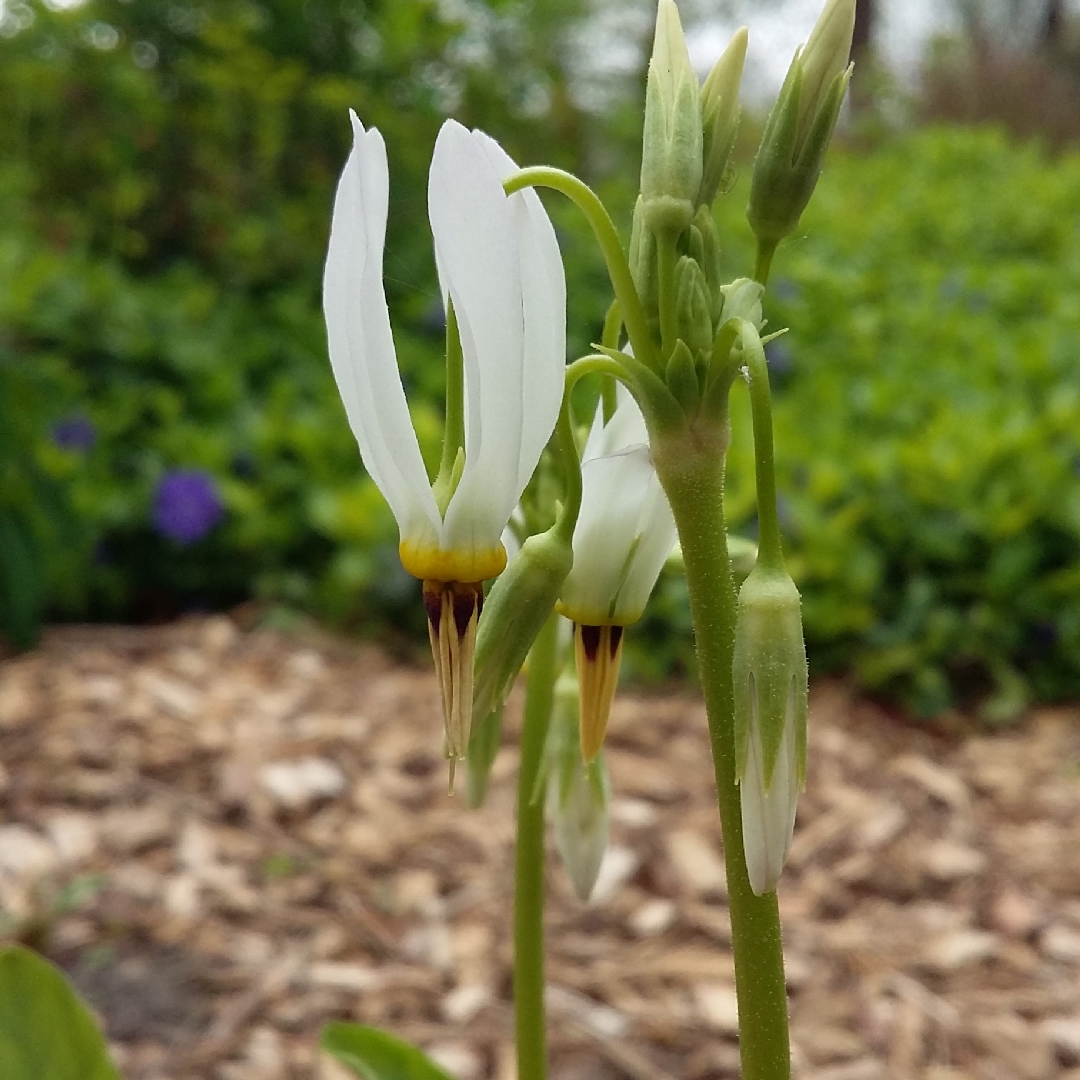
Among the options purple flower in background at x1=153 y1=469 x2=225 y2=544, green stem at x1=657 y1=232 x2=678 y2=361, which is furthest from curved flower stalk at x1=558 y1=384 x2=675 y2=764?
purple flower in background at x1=153 y1=469 x2=225 y2=544

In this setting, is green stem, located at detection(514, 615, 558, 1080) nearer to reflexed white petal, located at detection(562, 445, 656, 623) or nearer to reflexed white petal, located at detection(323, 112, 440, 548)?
reflexed white petal, located at detection(562, 445, 656, 623)

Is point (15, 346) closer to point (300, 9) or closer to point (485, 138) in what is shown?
point (300, 9)

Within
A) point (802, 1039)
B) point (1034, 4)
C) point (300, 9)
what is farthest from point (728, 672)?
point (1034, 4)

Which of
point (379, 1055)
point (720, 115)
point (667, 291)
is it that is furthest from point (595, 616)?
point (379, 1055)

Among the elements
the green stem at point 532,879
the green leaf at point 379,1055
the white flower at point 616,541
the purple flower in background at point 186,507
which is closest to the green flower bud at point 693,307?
the white flower at point 616,541

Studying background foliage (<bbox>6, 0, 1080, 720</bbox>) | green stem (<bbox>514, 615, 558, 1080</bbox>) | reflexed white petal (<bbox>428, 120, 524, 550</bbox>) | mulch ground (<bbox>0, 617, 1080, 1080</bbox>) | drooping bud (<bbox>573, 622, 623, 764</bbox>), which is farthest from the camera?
background foliage (<bbox>6, 0, 1080, 720</bbox>)
